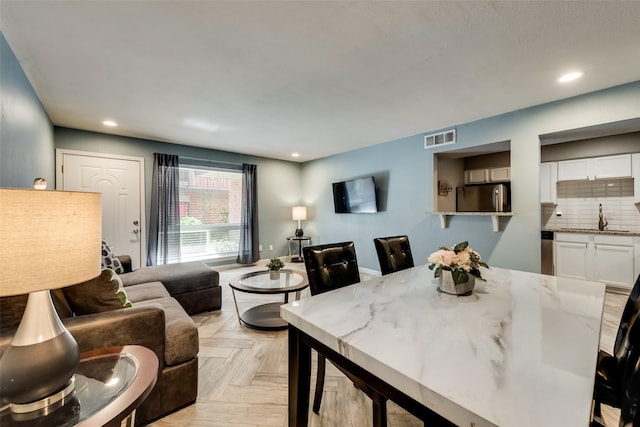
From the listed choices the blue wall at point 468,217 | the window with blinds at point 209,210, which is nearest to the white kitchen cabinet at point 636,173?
the blue wall at point 468,217

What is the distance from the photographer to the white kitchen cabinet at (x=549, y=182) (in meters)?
4.37

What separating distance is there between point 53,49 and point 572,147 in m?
6.35

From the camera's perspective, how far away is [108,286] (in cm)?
152

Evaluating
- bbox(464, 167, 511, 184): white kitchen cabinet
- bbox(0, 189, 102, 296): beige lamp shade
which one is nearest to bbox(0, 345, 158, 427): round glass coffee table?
bbox(0, 189, 102, 296): beige lamp shade

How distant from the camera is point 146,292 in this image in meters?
2.38

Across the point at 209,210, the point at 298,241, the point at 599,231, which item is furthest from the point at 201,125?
the point at 599,231

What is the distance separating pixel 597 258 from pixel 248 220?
5.61 metres

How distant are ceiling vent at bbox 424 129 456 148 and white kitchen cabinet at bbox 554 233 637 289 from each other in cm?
229

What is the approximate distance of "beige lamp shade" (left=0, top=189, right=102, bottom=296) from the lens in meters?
0.71

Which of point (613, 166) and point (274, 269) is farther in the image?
point (613, 166)

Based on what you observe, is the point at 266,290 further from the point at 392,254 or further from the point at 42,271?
the point at 42,271

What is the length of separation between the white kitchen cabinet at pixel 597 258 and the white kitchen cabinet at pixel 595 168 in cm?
94

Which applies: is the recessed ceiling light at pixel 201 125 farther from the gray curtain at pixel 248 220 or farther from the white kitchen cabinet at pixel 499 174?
the white kitchen cabinet at pixel 499 174

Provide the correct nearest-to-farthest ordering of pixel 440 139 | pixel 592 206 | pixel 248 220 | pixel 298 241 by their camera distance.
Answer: pixel 440 139, pixel 592 206, pixel 248 220, pixel 298 241
